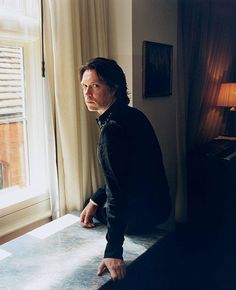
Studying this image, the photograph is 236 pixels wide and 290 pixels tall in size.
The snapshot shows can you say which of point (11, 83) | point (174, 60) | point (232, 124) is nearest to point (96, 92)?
point (11, 83)

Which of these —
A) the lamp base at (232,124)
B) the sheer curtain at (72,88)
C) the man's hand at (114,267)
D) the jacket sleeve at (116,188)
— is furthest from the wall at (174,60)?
the lamp base at (232,124)

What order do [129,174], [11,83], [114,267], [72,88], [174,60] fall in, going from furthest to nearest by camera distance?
[174,60] → [72,88] → [11,83] → [129,174] → [114,267]

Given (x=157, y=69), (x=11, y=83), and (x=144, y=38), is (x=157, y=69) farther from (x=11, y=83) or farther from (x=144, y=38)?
(x=11, y=83)

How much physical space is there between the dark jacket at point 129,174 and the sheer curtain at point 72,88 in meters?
0.41

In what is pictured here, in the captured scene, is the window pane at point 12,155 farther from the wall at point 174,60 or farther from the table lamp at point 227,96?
the table lamp at point 227,96

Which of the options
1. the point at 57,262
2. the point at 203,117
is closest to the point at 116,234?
the point at 57,262

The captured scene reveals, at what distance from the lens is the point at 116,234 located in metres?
1.46

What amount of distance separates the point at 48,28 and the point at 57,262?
1.17 metres

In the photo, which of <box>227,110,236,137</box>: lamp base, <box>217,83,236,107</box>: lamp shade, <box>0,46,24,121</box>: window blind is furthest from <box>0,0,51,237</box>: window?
<box>227,110,236,137</box>: lamp base

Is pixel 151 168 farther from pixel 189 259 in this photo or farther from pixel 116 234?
pixel 189 259

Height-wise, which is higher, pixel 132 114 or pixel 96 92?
pixel 96 92

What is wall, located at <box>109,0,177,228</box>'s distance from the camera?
221 cm

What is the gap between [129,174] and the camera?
5.07ft

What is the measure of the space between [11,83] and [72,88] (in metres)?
0.32
